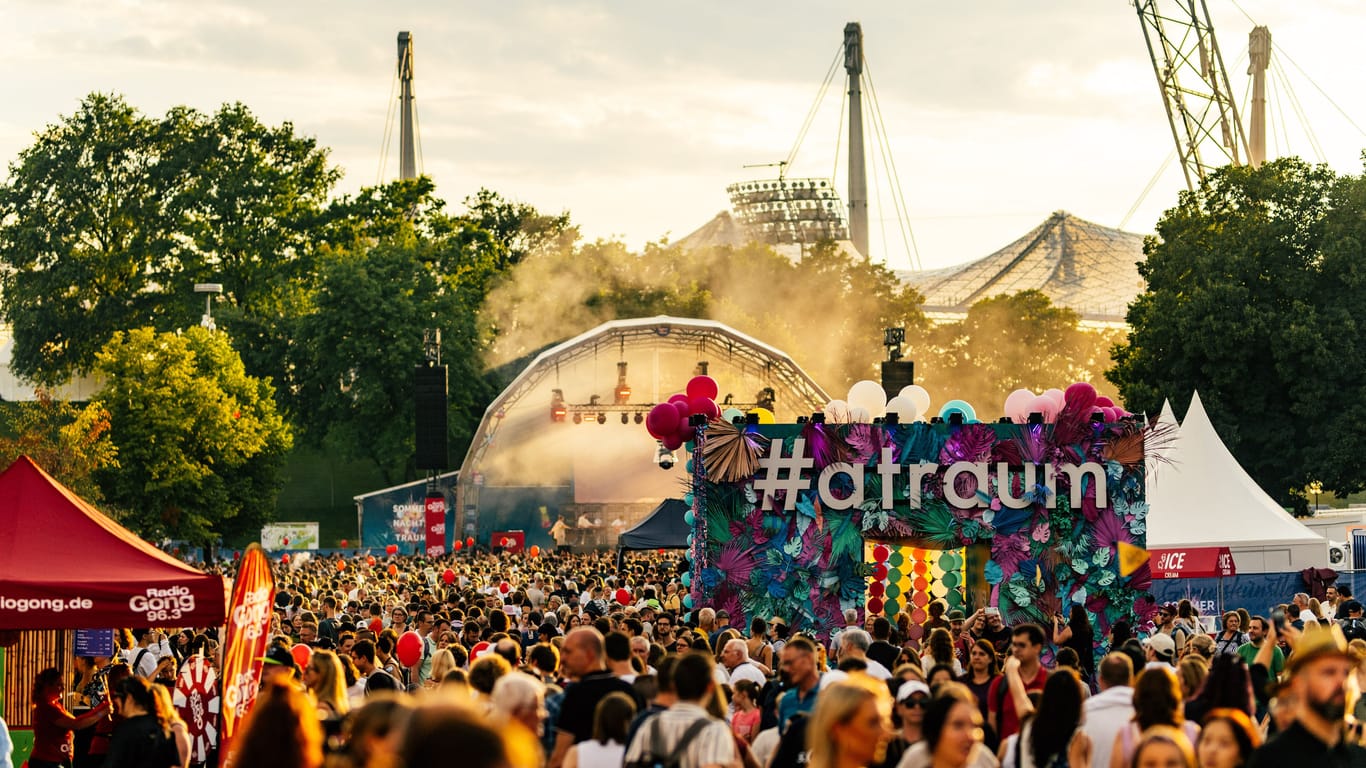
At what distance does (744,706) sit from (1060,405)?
33.5 feet

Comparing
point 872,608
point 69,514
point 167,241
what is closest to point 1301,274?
point 872,608

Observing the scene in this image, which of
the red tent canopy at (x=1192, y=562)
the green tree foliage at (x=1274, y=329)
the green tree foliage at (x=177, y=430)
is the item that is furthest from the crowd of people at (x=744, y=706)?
the green tree foliage at (x=177, y=430)

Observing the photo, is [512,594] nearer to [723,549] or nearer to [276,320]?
[723,549]

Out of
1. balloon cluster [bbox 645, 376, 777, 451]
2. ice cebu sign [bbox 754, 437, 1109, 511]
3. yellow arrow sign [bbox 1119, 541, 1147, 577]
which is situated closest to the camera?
ice cebu sign [bbox 754, 437, 1109, 511]

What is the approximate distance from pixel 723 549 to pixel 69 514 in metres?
8.71

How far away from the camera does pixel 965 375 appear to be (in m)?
69.9

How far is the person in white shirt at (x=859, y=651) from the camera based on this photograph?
31.3 feet

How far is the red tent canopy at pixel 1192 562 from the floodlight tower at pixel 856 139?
210ft

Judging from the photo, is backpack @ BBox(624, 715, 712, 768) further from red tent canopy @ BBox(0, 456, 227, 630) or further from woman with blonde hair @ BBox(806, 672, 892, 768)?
red tent canopy @ BBox(0, 456, 227, 630)

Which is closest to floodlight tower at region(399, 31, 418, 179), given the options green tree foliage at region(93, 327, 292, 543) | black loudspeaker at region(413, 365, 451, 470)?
green tree foliage at region(93, 327, 292, 543)

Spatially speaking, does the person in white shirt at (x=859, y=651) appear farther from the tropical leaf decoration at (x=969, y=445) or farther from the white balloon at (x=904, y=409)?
the white balloon at (x=904, y=409)

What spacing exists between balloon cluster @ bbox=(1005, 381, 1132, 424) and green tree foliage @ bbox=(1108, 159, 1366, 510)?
21.9 m

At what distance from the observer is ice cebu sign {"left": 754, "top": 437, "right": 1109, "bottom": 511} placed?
18297 mm

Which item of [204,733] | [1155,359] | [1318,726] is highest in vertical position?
[1155,359]
